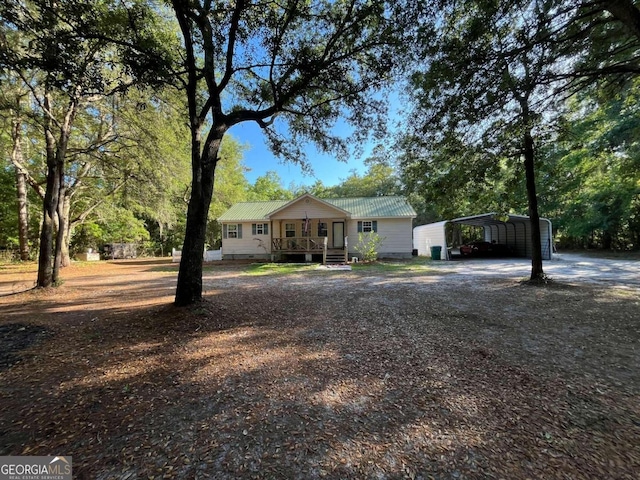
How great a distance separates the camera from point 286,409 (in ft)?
8.63

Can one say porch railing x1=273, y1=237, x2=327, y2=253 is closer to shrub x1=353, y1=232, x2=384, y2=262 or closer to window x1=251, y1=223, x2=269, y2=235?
window x1=251, y1=223, x2=269, y2=235

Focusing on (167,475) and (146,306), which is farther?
(146,306)

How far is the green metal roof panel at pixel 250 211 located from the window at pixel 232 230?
1.98 feet

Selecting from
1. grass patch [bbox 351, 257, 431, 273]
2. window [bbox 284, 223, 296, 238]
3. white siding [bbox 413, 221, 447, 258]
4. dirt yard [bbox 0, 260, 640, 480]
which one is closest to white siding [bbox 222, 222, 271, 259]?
window [bbox 284, 223, 296, 238]

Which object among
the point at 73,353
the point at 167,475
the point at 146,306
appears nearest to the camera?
the point at 167,475

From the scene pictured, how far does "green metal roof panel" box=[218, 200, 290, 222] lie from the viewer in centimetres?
1992

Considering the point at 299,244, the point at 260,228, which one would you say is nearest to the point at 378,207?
the point at 299,244

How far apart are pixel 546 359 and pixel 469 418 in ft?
6.64

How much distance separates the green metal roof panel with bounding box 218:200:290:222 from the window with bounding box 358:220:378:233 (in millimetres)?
5622

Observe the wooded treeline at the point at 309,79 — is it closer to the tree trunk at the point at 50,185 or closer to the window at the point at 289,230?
the tree trunk at the point at 50,185

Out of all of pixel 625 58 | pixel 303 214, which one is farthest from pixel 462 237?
pixel 625 58

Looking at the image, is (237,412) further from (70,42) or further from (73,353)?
(70,42)

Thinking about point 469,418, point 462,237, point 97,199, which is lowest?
point 469,418

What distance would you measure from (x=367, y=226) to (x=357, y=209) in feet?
5.38
